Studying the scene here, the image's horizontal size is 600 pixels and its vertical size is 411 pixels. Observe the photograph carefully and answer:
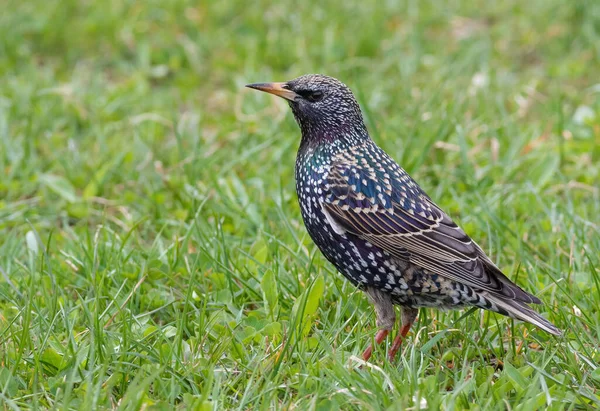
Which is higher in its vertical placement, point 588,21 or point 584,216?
point 588,21

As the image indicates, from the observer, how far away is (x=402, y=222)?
4090 millimetres

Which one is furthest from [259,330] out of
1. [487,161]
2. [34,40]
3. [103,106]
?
[34,40]

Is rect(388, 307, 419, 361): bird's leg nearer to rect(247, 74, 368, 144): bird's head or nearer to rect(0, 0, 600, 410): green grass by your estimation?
rect(0, 0, 600, 410): green grass

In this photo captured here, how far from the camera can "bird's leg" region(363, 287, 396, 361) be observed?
4.01m

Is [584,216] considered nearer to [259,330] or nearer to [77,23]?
[259,330]

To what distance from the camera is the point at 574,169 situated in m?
5.79

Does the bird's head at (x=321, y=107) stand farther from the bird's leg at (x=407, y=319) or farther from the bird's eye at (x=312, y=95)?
the bird's leg at (x=407, y=319)

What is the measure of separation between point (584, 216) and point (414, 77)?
97.3 inches

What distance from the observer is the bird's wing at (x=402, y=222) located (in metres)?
3.93

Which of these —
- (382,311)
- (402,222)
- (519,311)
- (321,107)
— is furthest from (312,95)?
(519,311)

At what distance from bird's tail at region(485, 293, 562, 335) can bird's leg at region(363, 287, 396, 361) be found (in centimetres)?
43

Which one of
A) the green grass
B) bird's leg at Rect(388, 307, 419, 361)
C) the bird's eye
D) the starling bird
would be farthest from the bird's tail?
the bird's eye

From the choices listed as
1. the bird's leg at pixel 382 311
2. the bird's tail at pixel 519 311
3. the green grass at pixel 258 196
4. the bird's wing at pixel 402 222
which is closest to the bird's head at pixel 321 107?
the bird's wing at pixel 402 222

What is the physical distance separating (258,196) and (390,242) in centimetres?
159
